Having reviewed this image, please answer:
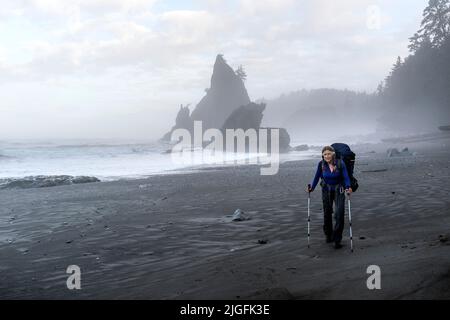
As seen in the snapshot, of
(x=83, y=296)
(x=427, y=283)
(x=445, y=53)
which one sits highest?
(x=445, y=53)

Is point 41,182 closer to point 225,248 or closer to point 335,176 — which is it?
point 225,248

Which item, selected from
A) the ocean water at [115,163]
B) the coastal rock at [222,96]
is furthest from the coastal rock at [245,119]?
the coastal rock at [222,96]

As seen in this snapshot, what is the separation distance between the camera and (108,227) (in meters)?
11.4

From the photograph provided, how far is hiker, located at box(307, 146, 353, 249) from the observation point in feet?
26.5

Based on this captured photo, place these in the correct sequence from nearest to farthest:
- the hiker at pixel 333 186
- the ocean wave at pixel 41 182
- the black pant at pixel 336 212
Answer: the black pant at pixel 336 212 < the hiker at pixel 333 186 < the ocean wave at pixel 41 182

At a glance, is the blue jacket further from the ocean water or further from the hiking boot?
the ocean water

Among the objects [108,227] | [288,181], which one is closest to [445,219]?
[108,227]

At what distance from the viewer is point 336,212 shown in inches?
321

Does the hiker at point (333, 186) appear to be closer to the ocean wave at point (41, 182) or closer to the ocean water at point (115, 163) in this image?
the ocean wave at point (41, 182)

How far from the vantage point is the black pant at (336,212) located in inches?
314

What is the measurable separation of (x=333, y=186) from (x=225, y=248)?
280 cm

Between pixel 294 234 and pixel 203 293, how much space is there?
4124 mm

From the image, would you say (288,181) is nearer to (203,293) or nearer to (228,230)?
(228,230)

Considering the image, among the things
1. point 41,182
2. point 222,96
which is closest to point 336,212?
point 41,182
